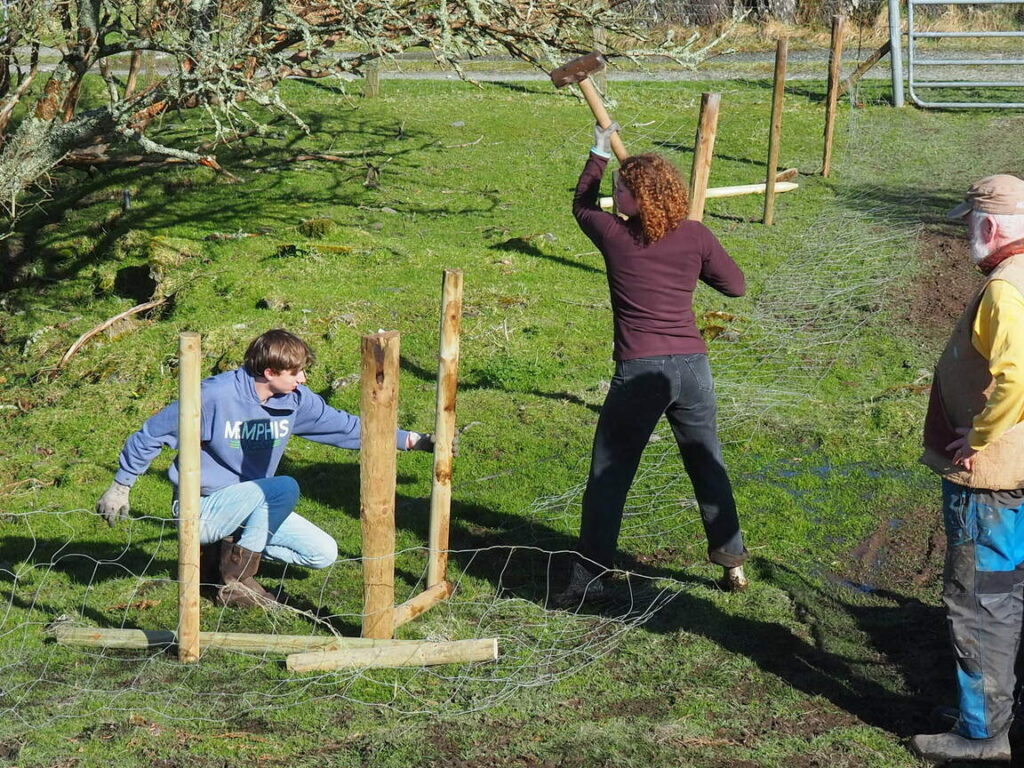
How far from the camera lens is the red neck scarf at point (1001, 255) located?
3895mm

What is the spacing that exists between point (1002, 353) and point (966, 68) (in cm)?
1857

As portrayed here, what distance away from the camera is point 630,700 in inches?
184

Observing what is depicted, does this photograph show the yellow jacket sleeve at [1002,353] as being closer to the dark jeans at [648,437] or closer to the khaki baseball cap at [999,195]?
the khaki baseball cap at [999,195]

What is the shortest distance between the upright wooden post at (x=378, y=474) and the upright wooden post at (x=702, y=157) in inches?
75.6

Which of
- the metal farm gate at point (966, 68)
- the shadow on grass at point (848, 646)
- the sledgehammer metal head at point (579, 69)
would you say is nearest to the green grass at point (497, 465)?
the shadow on grass at point (848, 646)

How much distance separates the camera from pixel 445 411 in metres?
5.33

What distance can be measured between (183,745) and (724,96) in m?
16.5

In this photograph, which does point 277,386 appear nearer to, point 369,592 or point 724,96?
point 369,592

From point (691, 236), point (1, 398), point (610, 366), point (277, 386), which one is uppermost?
point (691, 236)

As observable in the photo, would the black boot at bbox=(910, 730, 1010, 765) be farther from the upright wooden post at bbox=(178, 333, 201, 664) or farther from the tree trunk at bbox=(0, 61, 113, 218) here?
the tree trunk at bbox=(0, 61, 113, 218)

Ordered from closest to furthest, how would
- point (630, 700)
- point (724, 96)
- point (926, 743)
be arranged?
1. point (926, 743)
2. point (630, 700)
3. point (724, 96)

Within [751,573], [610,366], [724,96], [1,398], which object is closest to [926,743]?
[751,573]

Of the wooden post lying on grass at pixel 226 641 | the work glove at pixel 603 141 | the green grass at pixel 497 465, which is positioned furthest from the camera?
the work glove at pixel 603 141

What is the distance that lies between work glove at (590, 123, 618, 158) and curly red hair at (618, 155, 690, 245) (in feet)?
1.34
